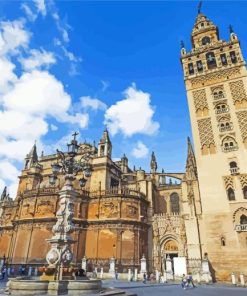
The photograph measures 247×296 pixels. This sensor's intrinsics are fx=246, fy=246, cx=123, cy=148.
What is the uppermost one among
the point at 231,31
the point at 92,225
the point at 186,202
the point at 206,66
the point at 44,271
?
the point at 231,31

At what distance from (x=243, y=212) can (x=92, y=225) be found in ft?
56.4

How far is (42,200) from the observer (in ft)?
103

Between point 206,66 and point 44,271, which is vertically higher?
point 206,66

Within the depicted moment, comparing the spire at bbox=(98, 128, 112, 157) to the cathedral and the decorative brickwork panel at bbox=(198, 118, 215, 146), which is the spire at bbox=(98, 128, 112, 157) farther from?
the decorative brickwork panel at bbox=(198, 118, 215, 146)

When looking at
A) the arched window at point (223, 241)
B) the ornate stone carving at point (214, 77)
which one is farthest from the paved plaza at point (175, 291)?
the ornate stone carving at point (214, 77)

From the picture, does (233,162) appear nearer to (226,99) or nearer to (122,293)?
(226,99)

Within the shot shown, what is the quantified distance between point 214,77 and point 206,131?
735 cm

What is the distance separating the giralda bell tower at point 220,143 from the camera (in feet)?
74.1

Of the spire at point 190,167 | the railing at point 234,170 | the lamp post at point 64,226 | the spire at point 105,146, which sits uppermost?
the spire at point 105,146

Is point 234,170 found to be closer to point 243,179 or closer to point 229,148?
point 243,179

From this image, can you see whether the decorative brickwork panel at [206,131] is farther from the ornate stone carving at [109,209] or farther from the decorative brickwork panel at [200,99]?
the ornate stone carving at [109,209]

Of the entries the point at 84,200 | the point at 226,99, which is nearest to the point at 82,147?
the point at 84,200

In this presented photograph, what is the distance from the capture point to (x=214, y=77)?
29.9 m

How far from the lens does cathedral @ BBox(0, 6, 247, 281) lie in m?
23.6
